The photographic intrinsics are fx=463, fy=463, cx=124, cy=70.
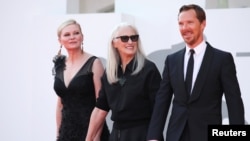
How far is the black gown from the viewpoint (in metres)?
3.55

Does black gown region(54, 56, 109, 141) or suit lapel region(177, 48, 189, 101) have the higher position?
A: suit lapel region(177, 48, 189, 101)

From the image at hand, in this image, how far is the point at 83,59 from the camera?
3.68 metres

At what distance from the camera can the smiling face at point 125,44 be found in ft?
10.7

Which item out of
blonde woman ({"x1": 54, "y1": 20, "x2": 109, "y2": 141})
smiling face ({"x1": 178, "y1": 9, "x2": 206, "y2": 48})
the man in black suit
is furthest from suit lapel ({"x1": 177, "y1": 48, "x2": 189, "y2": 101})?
blonde woman ({"x1": 54, "y1": 20, "x2": 109, "y2": 141})

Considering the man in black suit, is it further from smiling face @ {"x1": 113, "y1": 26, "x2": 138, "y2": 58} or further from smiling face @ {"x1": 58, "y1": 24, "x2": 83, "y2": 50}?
smiling face @ {"x1": 58, "y1": 24, "x2": 83, "y2": 50}

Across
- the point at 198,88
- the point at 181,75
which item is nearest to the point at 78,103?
the point at 181,75

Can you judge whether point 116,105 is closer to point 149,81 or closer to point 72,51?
point 149,81

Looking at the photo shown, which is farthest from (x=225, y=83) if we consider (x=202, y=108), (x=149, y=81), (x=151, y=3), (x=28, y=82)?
(x=28, y=82)

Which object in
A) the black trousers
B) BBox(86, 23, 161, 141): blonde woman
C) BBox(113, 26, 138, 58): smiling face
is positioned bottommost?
the black trousers

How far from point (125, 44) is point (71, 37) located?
1.96 ft

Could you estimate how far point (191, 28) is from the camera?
282 cm

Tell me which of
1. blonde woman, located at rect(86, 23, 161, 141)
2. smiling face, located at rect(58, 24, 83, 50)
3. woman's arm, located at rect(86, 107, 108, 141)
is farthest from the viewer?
smiling face, located at rect(58, 24, 83, 50)

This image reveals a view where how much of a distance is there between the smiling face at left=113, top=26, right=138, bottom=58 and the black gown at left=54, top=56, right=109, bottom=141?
379mm

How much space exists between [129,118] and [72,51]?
861mm
